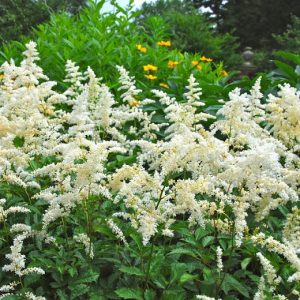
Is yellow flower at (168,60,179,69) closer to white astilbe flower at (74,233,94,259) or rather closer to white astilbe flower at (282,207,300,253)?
white astilbe flower at (282,207,300,253)

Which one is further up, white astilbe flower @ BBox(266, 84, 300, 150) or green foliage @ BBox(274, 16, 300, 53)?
white astilbe flower @ BBox(266, 84, 300, 150)

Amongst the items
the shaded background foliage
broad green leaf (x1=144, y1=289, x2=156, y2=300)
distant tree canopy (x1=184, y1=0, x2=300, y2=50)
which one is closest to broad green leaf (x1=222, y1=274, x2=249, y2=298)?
broad green leaf (x1=144, y1=289, x2=156, y2=300)

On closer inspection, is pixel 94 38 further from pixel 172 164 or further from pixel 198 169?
pixel 172 164

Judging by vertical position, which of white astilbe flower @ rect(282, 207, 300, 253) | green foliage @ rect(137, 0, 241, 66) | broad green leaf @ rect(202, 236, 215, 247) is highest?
white astilbe flower @ rect(282, 207, 300, 253)

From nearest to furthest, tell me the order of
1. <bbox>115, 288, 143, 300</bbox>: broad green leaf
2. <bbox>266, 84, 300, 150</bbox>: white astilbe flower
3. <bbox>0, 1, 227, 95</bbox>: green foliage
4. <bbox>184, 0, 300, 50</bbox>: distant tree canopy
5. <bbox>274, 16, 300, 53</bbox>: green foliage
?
<bbox>115, 288, 143, 300</bbox>: broad green leaf → <bbox>266, 84, 300, 150</bbox>: white astilbe flower → <bbox>0, 1, 227, 95</bbox>: green foliage → <bbox>274, 16, 300, 53</bbox>: green foliage → <bbox>184, 0, 300, 50</bbox>: distant tree canopy

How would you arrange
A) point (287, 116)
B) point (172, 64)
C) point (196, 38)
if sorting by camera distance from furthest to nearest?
point (196, 38) → point (172, 64) → point (287, 116)

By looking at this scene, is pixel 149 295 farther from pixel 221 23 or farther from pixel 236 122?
pixel 221 23

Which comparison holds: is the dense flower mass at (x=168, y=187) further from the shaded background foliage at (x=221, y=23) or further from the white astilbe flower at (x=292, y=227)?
the shaded background foliage at (x=221, y=23)

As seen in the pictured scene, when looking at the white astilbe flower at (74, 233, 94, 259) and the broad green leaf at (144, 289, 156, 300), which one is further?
the white astilbe flower at (74, 233, 94, 259)

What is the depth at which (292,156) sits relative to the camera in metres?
3.08

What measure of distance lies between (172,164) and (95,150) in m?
0.36

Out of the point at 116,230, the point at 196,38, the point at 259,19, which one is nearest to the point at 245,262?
the point at 116,230

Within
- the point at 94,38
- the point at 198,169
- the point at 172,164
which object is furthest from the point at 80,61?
the point at 172,164

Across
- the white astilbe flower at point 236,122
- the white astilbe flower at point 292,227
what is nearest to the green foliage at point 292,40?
the white astilbe flower at point 236,122
